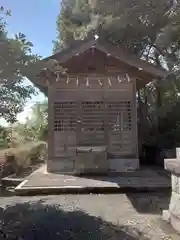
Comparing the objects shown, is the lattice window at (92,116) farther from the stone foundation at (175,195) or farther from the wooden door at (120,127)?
the stone foundation at (175,195)

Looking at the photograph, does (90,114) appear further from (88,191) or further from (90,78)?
(88,191)

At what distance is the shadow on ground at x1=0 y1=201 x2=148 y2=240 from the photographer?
331cm

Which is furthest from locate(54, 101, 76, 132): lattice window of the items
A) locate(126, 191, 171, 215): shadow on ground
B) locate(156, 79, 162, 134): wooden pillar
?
locate(156, 79, 162, 134): wooden pillar

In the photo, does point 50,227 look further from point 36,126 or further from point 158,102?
point 36,126

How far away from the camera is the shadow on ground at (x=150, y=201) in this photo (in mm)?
5672

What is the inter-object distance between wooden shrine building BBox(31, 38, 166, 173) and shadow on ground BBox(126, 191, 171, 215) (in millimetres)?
3025

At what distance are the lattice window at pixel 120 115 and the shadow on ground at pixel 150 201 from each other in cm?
349

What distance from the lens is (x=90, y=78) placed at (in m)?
10.3

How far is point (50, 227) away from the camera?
345 cm

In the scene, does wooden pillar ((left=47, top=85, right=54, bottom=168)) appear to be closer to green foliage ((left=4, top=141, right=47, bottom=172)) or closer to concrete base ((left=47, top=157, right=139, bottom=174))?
concrete base ((left=47, top=157, right=139, bottom=174))

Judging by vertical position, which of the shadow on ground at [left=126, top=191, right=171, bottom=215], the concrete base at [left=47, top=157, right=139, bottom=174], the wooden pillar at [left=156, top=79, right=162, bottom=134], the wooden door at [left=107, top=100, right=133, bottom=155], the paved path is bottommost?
the shadow on ground at [left=126, top=191, right=171, bottom=215]

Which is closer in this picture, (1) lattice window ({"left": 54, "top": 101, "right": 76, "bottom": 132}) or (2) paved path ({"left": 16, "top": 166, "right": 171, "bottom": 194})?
(2) paved path ({"left": 16, "top": 166, "right": 171, "bottom": 194})

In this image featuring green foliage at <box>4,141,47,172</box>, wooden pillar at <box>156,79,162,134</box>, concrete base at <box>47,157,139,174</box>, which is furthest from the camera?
wooden pillar at <box>156,79,162,134</box>

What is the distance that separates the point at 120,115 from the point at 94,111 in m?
0.91
